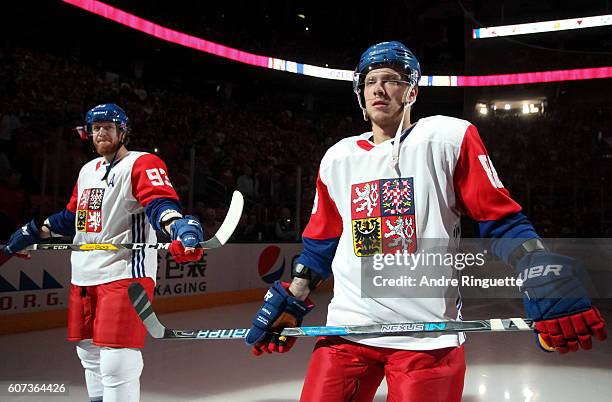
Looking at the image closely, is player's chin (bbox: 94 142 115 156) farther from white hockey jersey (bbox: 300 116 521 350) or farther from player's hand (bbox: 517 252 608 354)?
player's hand (bbox: 517 252 608 354)

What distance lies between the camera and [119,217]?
7.74 feet

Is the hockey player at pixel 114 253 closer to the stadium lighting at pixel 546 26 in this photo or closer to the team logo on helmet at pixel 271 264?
the team logo on helmet at pixel 271 264

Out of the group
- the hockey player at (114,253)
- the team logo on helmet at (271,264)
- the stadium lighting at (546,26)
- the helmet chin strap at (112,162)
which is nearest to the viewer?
the hockey player at (114,253)

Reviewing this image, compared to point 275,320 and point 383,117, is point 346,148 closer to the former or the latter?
point 383,117

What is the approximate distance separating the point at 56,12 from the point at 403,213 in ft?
32.3

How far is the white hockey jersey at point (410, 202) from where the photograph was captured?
1.17 m

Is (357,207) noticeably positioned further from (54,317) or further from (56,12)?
(56,12)

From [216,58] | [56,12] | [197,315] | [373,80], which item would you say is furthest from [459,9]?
[373,80]

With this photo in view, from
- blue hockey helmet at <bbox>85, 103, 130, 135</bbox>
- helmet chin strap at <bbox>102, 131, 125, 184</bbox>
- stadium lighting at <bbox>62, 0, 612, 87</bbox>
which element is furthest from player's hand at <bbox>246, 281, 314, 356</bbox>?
stadium lighting at <bbox>62, 0, 612, 87</bbox>

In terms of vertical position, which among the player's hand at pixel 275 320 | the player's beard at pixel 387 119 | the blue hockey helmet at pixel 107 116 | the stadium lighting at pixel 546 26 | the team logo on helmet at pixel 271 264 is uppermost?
the stadium lighting at pixel 546 26

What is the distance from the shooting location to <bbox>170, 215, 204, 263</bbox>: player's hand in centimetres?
185

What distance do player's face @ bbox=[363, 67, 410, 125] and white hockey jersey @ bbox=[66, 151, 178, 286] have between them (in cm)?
115

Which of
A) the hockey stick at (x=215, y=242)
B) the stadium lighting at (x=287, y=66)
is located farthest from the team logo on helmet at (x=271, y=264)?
the stadium lighting at (x=287, y=66)

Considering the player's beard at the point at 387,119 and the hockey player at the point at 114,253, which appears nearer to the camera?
the player's beard at the point at 387,119
